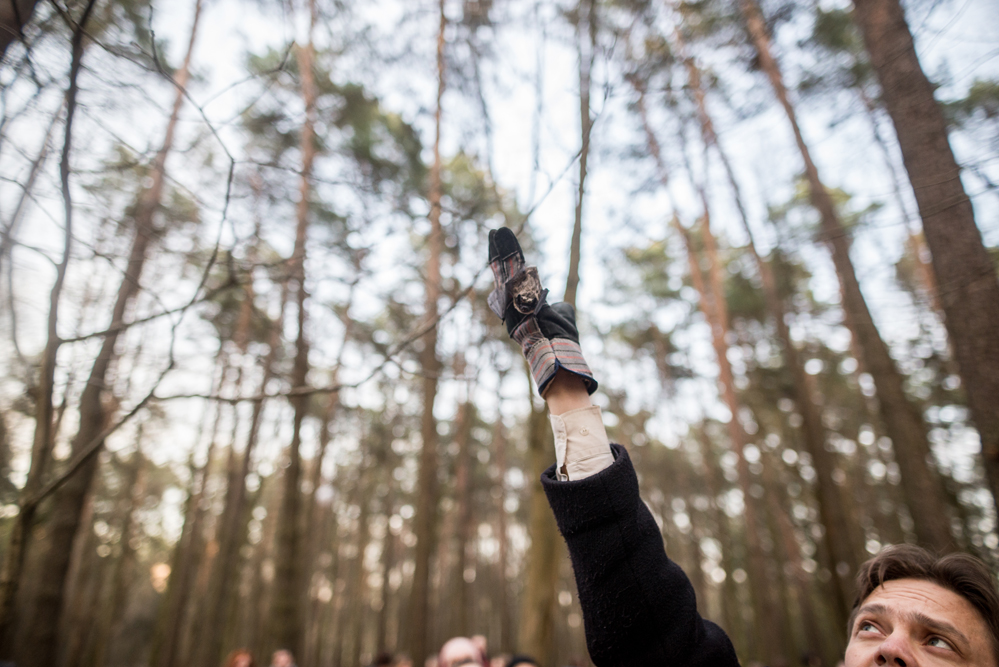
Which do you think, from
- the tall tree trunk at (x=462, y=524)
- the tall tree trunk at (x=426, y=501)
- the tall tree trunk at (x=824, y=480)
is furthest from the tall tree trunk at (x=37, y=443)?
the tall tree trunk at (x=462, y=524)

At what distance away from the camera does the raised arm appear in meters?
0.99

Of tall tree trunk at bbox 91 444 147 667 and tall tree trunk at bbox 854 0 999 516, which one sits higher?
tall tree trunk at bbox 854 0 999 516

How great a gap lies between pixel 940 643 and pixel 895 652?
6.8 inches

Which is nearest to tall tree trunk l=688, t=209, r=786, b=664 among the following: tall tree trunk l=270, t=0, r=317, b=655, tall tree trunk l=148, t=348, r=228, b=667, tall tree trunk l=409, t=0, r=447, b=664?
tall tree trunk l=409, t=0, r=447, b=664

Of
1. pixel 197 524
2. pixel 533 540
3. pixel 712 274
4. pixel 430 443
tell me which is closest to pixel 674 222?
pixel 712 274

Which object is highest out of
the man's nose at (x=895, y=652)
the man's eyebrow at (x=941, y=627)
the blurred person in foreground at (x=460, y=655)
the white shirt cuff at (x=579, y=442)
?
the white shirt cuff at (x=579, y=442)

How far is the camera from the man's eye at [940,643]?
4.37 feet

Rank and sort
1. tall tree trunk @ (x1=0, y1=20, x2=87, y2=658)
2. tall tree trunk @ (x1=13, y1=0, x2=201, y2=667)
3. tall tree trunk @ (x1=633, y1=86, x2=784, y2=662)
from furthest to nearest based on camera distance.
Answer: tall tree trunk @ (x1=633, y1=86, x2=784, y2=662)
tall tree trunk @ (x1=13, y1=0, x2=201, y2=667)
tall tree trunk @ (x1=0, y1=20, x2=87, y2=658)

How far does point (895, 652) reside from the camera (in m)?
1.30

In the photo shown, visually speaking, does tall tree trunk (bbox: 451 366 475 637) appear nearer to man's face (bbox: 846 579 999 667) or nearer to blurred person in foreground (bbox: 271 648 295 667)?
blurred person in foreground (bbox: 271 648 295 667)

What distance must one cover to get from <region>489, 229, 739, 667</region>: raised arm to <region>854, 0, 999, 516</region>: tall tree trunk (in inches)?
146

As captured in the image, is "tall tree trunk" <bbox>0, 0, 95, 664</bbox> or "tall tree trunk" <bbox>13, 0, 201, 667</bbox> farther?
"tall tree trunk" <bbox>13, 0, 201, 667</bbox>

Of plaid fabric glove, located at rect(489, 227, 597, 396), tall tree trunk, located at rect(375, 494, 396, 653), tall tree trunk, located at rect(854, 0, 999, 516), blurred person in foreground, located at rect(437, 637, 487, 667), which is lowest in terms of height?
tall tree trunk, located at rect(375, 494, 396, 653)

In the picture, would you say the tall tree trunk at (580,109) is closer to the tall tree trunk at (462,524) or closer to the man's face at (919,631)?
the man's face at (919,631)
